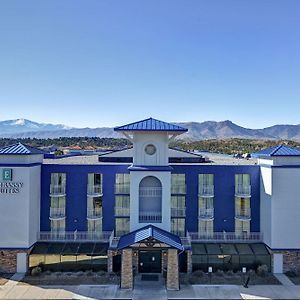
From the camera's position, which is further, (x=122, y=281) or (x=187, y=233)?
(x=187, y=233)

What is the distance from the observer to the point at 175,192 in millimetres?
34469

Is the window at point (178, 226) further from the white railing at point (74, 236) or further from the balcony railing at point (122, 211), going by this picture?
the white railing at point (74, 236)

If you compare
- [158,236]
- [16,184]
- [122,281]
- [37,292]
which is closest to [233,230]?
[158,236]

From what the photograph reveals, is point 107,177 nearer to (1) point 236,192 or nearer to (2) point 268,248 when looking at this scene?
(1) point 236,192

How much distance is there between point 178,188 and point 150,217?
413 cm

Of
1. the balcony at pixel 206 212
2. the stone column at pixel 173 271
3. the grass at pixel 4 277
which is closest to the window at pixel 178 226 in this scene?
the balcony at pixel 206 212

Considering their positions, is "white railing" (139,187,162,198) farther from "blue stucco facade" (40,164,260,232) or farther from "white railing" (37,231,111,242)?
"white railing" (37,231,111,242)

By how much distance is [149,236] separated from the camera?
1120 inches

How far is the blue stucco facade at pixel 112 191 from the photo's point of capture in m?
34.4

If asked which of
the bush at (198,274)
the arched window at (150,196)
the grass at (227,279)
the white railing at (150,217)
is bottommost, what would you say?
the grass at (227,279)

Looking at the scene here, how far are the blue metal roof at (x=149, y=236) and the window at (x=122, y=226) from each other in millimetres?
2422

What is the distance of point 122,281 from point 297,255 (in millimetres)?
16020

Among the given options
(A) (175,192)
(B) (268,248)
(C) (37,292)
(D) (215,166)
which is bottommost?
(C) (37,292)

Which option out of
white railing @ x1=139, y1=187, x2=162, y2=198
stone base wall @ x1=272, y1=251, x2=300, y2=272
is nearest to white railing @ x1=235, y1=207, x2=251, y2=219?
stone base wall @ x1=272, y1=251, x2=300, y2=272
